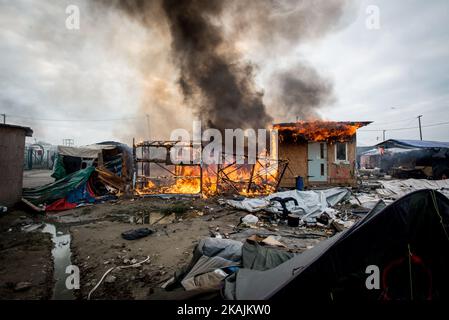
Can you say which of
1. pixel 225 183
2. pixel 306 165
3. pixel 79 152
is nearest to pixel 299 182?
pixel 306 165

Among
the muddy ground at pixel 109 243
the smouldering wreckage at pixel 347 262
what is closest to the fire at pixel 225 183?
the muddy ground at pixel 109 243

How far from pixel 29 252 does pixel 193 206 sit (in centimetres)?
600

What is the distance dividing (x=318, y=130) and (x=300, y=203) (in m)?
7.11

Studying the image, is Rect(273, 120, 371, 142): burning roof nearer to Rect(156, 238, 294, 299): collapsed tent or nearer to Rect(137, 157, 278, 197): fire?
Rect(137, 157, 278, 197): fire

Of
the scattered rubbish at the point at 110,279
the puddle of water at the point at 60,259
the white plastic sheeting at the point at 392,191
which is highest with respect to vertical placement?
the white plastic sheeting at the point at 392,191

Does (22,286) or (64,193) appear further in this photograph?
(64,193)

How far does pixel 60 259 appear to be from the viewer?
5.10 meters

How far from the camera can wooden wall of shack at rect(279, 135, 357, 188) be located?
47.2 feet

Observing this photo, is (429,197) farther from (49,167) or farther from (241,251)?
(49,167)

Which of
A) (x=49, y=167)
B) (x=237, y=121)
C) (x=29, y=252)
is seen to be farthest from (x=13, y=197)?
(x=49, y=167)

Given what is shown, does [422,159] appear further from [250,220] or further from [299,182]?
[250,220]

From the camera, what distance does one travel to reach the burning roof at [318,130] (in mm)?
13773

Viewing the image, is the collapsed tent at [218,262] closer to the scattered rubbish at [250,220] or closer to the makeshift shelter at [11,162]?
the scattered rubbish at [250,220]

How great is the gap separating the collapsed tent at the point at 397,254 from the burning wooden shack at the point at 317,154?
40.5 feet
